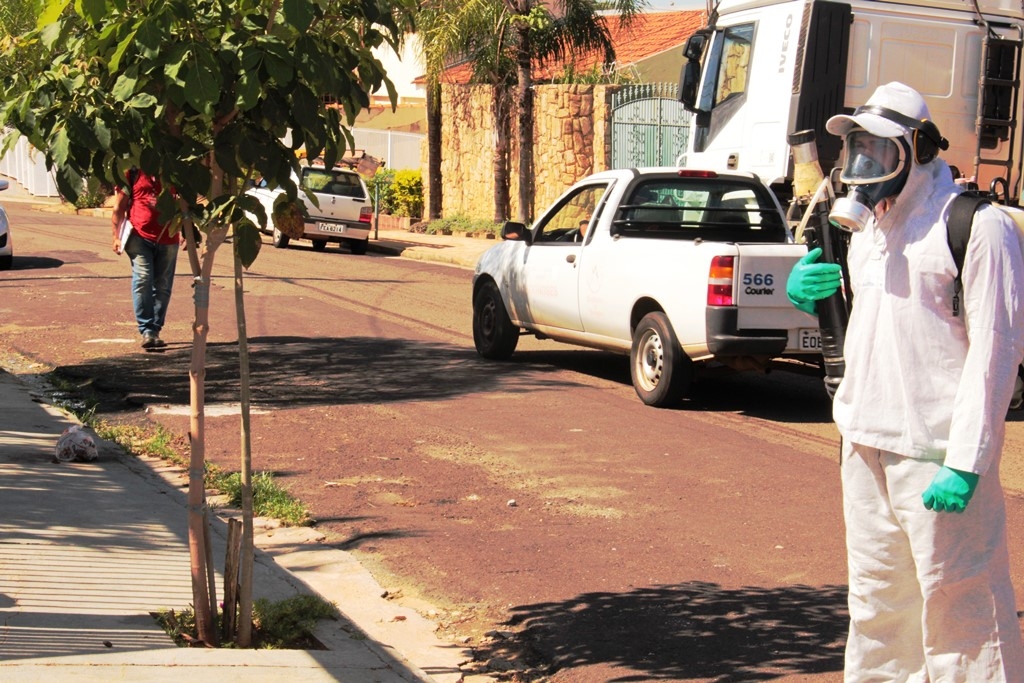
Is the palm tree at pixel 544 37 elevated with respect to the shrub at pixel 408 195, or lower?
elevated

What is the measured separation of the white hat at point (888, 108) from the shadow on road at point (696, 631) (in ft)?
6.90

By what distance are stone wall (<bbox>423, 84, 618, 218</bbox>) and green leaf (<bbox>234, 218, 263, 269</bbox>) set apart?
21.5 meters

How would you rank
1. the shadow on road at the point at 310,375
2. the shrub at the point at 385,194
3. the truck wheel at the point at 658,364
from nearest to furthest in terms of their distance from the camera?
the truck wheel at the point at 658,364 → the shadow on road at the point at 310,375 → the shrub at the point at 385,194

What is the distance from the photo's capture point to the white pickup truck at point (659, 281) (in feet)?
30.8

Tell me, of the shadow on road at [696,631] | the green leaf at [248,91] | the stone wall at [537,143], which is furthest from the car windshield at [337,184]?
the green leaf at [248,91]

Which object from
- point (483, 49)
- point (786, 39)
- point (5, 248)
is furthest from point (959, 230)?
point (483, 49)

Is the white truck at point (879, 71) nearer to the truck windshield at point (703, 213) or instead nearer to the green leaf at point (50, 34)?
the truck windshield at point (703, 213)

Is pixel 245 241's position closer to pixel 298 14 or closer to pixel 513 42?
pixel 298 14

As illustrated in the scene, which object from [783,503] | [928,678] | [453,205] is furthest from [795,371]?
[453,205]

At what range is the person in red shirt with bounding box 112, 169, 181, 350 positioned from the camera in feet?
39.7

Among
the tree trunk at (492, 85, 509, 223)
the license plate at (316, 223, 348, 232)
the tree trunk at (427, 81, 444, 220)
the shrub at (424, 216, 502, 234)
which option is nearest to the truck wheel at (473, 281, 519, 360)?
the license plate at (316, 223, 348, 232)

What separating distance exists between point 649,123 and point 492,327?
14113 millimetres

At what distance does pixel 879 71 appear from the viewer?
12.9 m

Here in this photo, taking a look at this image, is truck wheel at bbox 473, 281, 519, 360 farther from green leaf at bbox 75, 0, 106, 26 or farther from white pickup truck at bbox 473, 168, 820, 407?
green leaf at bbox 75, 0, 106, 26
